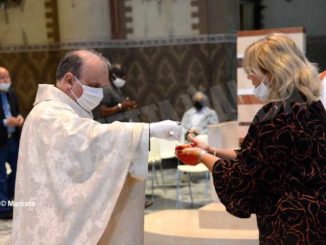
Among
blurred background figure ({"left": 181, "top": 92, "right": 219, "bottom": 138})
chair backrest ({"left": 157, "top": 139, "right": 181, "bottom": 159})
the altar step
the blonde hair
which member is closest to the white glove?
the blonde hair

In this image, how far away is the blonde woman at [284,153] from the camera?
1.81 meters

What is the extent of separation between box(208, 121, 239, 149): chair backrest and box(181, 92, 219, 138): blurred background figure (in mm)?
2455

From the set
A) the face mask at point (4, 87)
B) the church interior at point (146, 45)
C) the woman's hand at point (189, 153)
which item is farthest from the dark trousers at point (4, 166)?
the woman's hand at point (189, 153)

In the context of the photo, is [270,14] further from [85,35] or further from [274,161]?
[274,161]

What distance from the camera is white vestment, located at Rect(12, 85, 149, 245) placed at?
2164 mm

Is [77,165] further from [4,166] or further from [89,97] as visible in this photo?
[4,166]

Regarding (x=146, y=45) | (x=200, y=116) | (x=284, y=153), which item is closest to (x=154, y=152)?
(x=200, y=116)

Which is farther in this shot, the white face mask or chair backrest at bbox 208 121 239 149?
chair backrest at bbox 208 121 239 149

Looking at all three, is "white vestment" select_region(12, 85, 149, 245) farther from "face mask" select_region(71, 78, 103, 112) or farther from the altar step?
the altar step

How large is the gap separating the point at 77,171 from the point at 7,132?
3.33 metres

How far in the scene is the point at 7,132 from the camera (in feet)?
17.4

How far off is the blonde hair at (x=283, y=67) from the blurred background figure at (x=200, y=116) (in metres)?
5.14

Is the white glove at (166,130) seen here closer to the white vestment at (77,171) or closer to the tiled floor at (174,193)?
the white vestment at (77,171)

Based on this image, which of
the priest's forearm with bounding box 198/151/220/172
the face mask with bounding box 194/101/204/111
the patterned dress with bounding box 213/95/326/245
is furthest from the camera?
the face mask with bounding box 194/101/204/111
